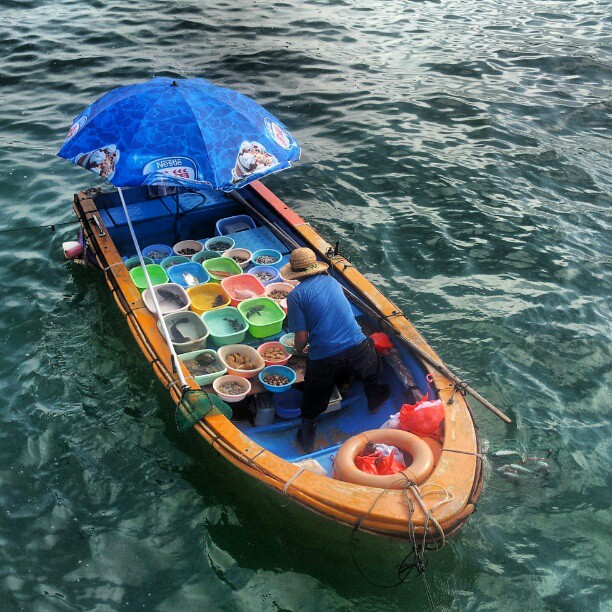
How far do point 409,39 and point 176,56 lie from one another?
19.6 feet

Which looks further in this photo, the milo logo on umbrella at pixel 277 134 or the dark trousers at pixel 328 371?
the milo logo on umbrella at pixel 277 134

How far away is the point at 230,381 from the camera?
682 cm

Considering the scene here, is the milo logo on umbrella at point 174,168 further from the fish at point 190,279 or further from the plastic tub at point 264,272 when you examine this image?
the plastic tub at point 264,272

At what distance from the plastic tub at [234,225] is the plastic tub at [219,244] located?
34 centimetres

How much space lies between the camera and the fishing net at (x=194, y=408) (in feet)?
19.8

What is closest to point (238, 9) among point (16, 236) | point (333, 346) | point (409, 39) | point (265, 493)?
point (409, 39)

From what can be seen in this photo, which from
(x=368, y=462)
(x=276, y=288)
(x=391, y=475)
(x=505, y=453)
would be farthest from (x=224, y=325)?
(x=505, y=453)

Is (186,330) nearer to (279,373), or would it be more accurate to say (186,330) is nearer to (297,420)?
(279,373)

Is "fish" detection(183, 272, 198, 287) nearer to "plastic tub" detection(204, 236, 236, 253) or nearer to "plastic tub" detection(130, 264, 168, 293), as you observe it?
"plastic tub" detection(130, 264, 168, 293)

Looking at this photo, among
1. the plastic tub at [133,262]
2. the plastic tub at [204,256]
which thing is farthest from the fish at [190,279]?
the plastic tub at [133,262]

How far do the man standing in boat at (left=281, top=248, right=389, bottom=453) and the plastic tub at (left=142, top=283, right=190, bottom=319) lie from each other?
5.18 ft

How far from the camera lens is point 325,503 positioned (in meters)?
5.28

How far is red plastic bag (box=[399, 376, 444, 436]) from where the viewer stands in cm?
610

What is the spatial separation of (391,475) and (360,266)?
4765 mm
